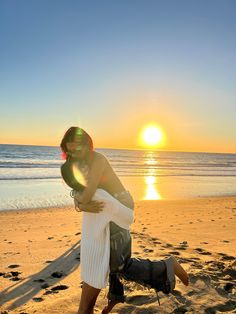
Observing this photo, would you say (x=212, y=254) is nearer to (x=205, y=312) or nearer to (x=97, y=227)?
(x=205, y=312)

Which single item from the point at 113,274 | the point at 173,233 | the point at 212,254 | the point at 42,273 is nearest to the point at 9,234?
the point at 42,273

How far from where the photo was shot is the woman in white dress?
11.4 ft

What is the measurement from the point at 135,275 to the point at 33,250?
14.2ft

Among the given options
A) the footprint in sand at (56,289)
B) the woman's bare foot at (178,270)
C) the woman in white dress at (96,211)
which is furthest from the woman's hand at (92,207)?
the footprint in sand at (56,289)

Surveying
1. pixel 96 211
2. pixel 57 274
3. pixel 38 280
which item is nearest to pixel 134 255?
pixel 57 274

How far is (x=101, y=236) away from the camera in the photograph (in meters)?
3.53

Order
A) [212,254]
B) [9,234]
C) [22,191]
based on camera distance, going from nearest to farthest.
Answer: [212,254]
[9,234]
[22,191]

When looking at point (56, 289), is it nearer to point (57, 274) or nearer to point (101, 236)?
point (57, 274)

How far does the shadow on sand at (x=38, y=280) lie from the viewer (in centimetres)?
491

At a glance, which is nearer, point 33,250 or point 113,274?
point 113,274

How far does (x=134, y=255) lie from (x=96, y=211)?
147 inches

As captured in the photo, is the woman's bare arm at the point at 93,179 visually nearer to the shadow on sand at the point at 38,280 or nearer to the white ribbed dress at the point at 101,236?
the white ribbed dress at the point at 101,236

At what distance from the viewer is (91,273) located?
11.7ft

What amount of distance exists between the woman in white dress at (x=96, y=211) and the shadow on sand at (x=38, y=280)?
1.65m
